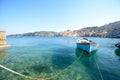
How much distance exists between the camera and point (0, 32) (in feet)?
130

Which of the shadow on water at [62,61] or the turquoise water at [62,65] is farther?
the shadow on water at [62,61]

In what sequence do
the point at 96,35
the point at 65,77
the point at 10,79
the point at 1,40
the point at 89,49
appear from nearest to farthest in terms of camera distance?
the point at 10,79, the point at 65,77, the point at 89,49, the point at 1,40, the point at 96,35

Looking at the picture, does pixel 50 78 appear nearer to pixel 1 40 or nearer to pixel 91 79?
pixel 91 79

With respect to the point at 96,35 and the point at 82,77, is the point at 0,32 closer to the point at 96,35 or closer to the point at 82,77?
the point at 82,77

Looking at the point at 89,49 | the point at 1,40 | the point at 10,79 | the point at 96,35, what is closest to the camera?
the point at 10,79

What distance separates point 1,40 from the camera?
128 ft

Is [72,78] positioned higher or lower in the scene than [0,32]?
lower

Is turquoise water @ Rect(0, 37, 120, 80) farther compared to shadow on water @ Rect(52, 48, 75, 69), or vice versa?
shadow on water @ Rect(52, 48, 75, 69)

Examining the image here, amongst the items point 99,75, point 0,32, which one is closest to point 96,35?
point 0,32

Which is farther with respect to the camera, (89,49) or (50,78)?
(89,49)

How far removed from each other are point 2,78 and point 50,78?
5.31 m

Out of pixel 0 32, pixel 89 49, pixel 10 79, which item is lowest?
pixel 10 79

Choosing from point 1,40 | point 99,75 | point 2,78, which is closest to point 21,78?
point 2,78

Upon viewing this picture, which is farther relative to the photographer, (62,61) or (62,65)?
(62,61)
